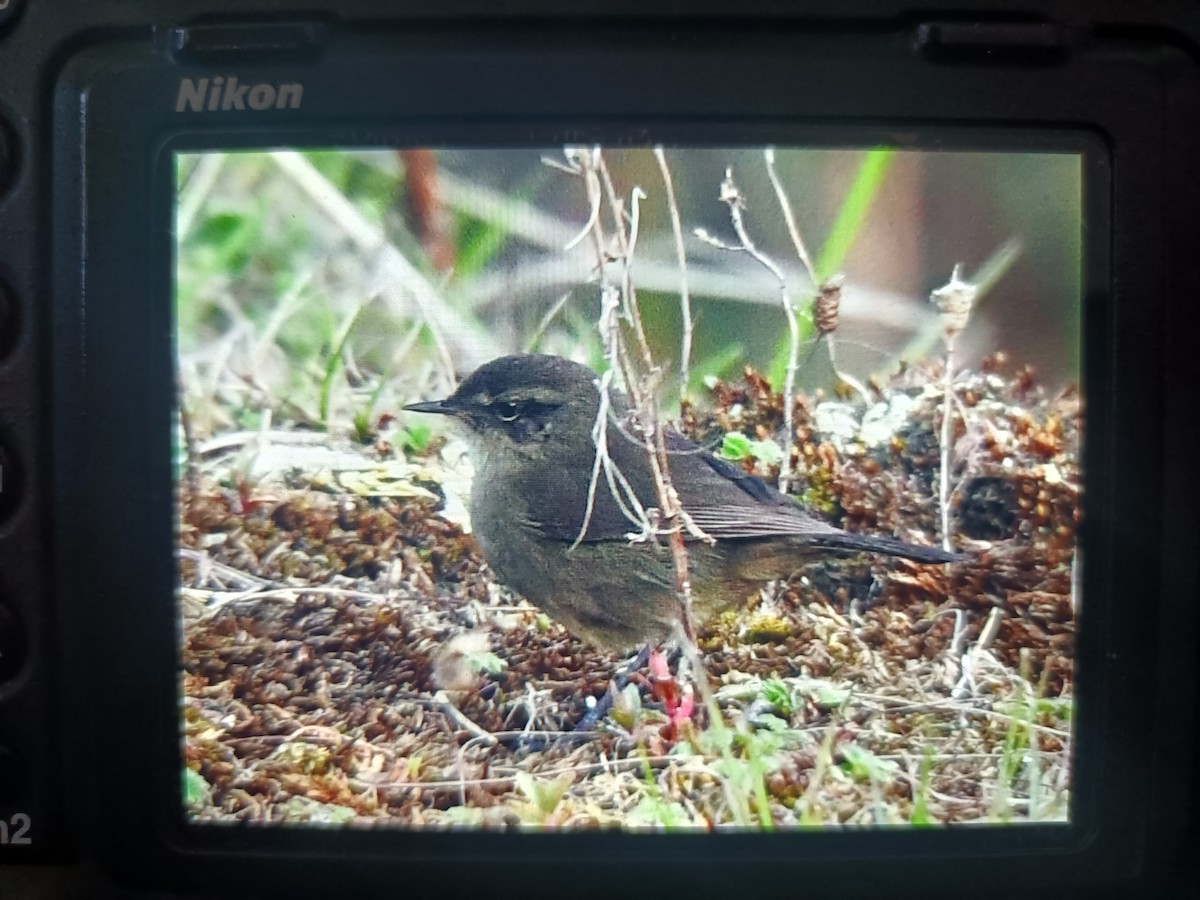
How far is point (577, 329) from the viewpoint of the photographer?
0.68m

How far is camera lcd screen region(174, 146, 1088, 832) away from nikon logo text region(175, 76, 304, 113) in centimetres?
4

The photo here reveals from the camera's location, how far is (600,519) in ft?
2.26

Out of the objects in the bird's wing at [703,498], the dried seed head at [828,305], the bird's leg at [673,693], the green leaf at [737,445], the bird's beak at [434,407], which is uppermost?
the dried seed head at [828,305]

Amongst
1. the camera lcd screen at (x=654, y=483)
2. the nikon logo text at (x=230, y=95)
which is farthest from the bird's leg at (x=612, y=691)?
the nikon logo text at (x=230, y=95)

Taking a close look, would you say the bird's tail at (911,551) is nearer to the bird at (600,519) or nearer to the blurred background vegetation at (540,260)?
the bird at (600,519)

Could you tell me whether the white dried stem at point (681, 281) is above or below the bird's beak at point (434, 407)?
above

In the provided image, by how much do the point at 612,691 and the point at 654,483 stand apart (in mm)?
153

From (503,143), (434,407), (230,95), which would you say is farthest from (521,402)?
(230,95)

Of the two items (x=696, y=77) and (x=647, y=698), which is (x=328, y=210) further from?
(x=647, y=698)

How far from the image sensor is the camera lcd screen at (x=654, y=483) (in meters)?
0.66

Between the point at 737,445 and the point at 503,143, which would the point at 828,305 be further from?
the point at 503,143

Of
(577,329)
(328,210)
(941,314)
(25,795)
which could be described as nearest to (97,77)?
(328,210)

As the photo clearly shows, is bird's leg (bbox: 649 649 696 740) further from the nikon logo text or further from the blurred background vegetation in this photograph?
the nikon logo text

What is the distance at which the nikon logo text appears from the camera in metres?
0.66
